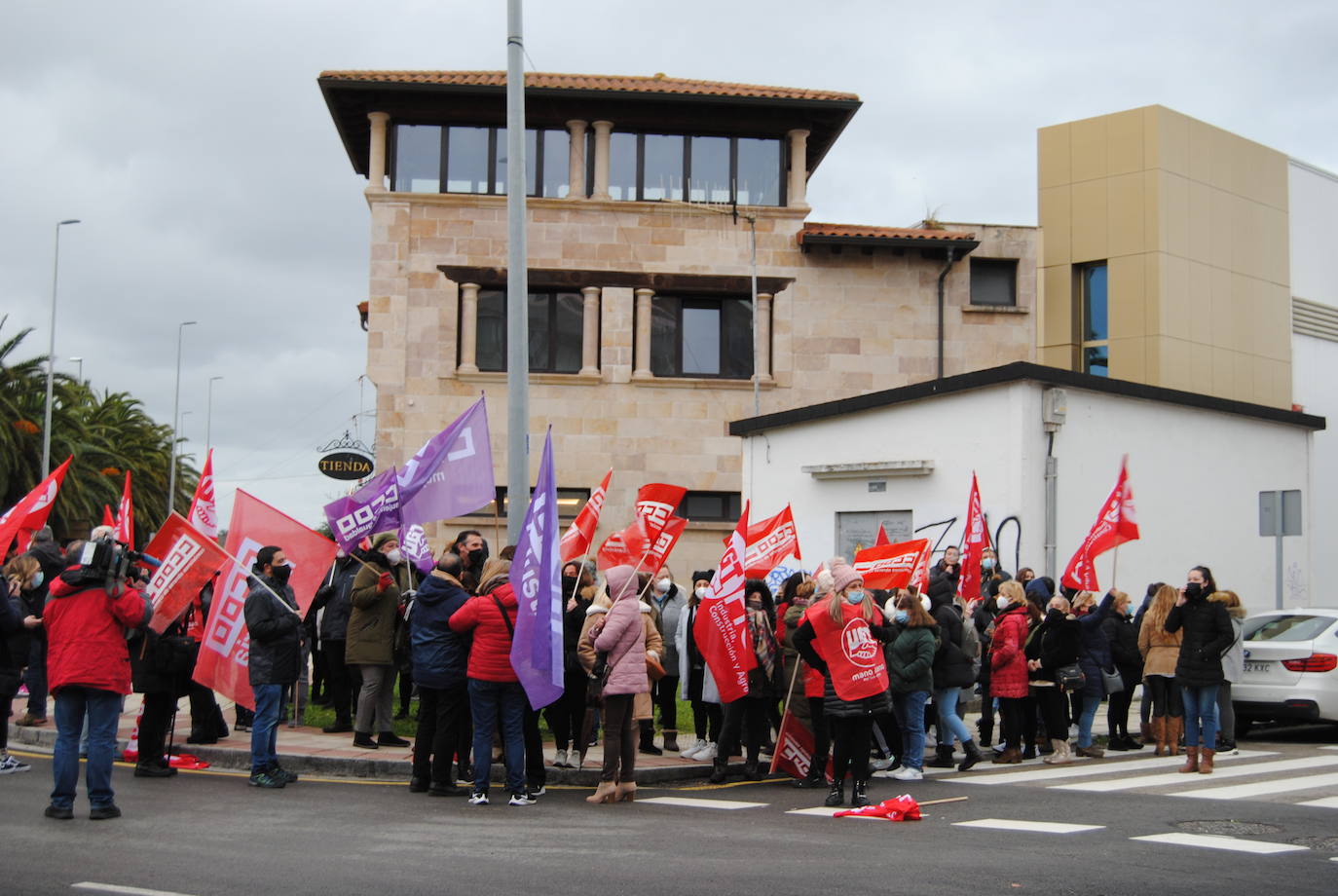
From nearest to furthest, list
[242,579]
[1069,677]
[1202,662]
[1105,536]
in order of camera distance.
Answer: [242,579] < [1202,662] < [1069,677] < [1105,536]

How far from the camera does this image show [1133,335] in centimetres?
3316

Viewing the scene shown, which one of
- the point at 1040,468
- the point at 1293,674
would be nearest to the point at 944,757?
the point at 1293,674

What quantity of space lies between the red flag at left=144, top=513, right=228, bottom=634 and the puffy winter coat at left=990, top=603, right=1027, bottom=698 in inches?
280

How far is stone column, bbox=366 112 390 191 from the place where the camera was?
30125 mm

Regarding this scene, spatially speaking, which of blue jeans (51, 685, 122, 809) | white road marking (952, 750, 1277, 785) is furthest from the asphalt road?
white road marking (952, 750, 1277, 785)

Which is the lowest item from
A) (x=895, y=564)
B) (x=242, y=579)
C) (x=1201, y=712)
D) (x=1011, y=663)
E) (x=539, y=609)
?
(x=1201, y=712)

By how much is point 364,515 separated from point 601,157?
19.3 m

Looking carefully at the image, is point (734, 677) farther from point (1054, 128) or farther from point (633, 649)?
point (1054, 128)

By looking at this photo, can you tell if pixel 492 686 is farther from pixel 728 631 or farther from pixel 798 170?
pixel 798 170

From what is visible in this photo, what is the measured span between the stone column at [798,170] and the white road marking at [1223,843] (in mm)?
23429

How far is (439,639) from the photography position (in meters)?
10.8

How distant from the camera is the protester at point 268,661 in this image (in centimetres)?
1098

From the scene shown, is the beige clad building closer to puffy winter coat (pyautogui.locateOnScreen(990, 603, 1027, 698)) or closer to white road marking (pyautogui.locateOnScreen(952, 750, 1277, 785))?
white road marking (pyautogui.locateOnScreen(952, 750, 1277, 785))

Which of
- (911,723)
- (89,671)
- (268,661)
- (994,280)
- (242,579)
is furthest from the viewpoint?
(994,280)
